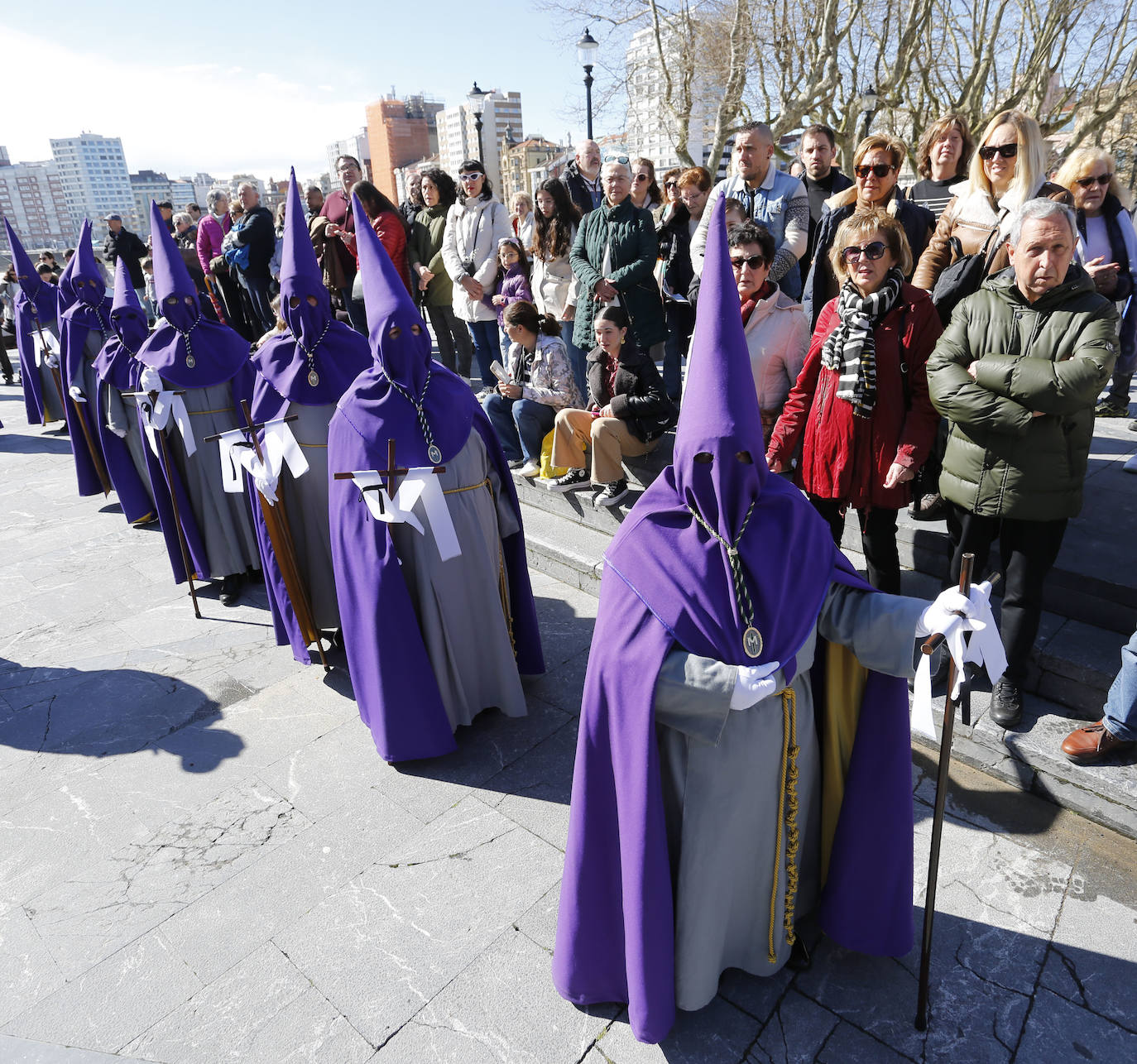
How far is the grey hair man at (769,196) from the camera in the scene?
16.2 ft

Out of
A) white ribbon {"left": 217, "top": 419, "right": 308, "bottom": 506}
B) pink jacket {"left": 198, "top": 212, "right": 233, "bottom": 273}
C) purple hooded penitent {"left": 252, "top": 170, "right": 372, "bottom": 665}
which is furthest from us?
pink jacket {"left": 198, "top": 212, "right": 233, "bottom": 273}

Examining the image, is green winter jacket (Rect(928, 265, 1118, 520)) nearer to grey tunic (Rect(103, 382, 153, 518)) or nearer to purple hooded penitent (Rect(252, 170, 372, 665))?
purple hooded penitent (Rect(252, 170, 372, 665))

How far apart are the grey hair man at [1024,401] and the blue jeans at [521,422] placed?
3.17 m

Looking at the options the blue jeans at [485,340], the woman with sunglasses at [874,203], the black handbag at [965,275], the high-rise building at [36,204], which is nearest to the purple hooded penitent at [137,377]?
the blue jeans at [485,340]

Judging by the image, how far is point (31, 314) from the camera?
9867 millimetres

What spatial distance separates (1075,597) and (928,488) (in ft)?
→ 2.79

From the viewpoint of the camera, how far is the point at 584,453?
18.9 feet

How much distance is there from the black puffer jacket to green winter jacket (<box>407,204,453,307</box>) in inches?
129

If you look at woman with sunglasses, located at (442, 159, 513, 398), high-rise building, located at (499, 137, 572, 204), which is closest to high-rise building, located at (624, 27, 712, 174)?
woman with sunglasses, located at (442, 159, 513, 398)

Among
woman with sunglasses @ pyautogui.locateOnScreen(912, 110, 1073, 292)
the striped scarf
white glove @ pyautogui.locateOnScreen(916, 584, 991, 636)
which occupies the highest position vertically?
woman with sunglasses @ pyautogui.locateOnScreen(912, 110, 1073, 292)

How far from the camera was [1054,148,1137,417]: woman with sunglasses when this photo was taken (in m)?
4.51

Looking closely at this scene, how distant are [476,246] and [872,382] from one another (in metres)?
4.76

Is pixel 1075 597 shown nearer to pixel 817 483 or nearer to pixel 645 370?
pixel 817 483

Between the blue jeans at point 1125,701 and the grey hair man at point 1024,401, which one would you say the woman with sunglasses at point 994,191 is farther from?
the blue jeans at point 1125,701
